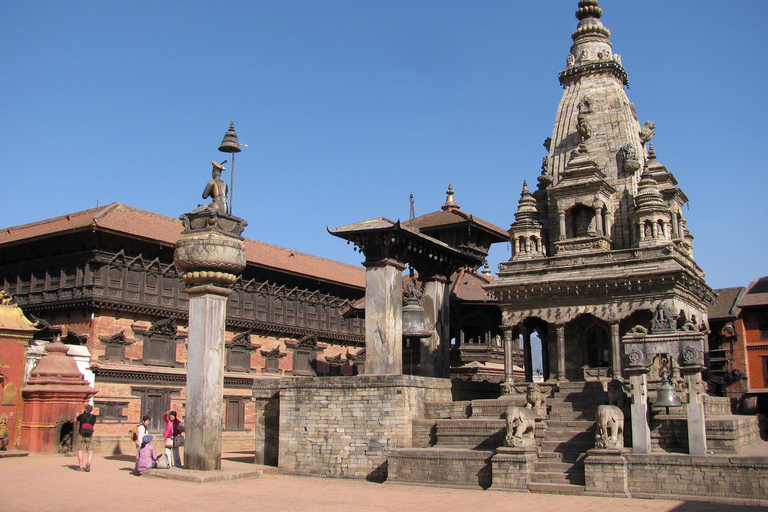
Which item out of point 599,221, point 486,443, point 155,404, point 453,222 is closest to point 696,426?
point 486,443

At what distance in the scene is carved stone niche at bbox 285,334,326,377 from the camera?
42.1m

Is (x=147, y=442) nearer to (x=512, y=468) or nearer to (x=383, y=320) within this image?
(x=383, y=320)

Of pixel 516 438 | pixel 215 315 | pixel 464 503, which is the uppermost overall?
pixel 215 315

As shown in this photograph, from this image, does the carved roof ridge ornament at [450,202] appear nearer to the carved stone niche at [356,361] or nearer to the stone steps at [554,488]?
the carved stone niche at [356,361]

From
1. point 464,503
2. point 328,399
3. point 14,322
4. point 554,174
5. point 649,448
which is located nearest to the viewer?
point 464,503

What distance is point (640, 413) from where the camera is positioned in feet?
49.7

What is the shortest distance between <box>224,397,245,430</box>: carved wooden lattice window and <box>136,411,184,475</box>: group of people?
67.1ft

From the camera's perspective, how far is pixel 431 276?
23.2 meters

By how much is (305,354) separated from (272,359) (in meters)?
2.70

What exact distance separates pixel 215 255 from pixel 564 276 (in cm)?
1267

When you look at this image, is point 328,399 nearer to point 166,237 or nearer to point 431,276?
point 431,276

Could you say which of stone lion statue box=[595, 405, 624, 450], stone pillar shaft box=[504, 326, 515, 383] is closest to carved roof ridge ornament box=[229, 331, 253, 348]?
stone pillar shaft box=[504, 326, 515, 383]

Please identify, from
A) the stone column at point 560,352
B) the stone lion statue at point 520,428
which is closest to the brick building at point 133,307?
the stone column at point 560,352

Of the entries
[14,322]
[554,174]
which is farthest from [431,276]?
[14,322]
